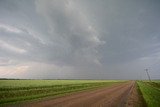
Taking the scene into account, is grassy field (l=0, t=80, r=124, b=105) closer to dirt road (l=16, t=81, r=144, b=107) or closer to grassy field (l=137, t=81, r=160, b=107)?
dirt road (l=16, t=81, r=144, b=107)

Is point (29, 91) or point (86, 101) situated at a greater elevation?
point (29, 91)

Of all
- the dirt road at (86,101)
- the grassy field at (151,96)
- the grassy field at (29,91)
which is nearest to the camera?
the dirt road at (86,101)

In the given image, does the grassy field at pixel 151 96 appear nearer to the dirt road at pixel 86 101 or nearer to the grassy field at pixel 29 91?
the dirt road at pixel 86 101

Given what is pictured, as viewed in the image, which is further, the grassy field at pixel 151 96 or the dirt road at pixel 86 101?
the grassy field at pixel 151 96

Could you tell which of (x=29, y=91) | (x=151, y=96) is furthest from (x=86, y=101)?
(x=29, y=91)

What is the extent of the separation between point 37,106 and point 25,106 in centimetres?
99

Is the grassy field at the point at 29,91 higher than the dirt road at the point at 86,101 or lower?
higher

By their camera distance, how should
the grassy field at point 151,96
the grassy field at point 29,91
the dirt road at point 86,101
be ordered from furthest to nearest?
1. the grassy field at point 29,91
2. the grassy field at point 151,96
3. the dirt road at point 86,101

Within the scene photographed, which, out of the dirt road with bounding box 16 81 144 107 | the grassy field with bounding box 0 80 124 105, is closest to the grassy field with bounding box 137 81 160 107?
the dirt road with bounding box 16 81 144 107

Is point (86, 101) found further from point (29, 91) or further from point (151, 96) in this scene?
point (29, 91)

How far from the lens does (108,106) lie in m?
13.6

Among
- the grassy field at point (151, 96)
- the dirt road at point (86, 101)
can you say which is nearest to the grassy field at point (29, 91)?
the dirt road at point (86, 101)

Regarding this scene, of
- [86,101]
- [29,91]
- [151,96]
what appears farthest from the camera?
[29,91]

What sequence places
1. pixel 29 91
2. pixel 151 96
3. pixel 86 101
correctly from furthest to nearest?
pixel 29 91
pixel 151 96
pixel 86 101
